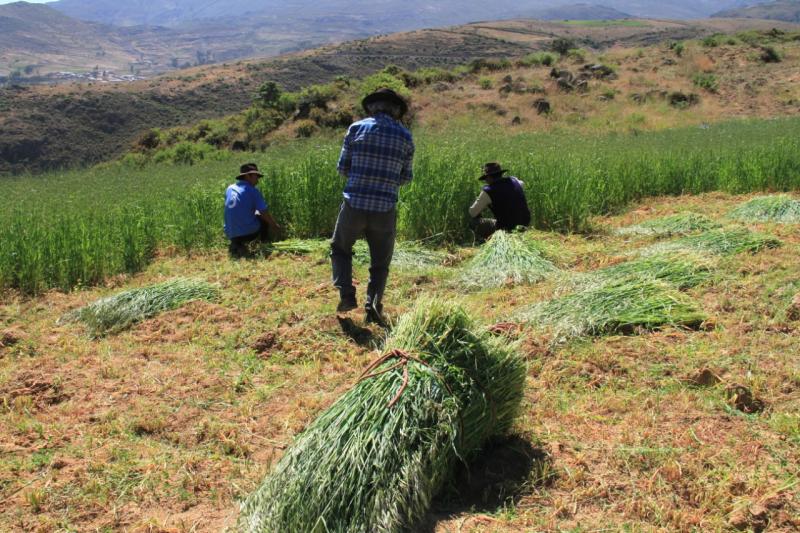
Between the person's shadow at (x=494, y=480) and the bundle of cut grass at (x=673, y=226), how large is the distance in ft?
14.4

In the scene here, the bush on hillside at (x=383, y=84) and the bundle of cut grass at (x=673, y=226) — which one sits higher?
the bush on hillside at (x=383, y=84)

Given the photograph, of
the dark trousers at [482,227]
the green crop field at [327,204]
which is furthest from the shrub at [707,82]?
the dark trousers at [482,227]

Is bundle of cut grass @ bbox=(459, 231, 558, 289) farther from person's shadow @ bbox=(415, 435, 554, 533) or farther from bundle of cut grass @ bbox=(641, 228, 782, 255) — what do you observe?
person's shadow @ bbox=(415, 435, 554, 533)

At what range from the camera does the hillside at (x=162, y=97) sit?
117 ft

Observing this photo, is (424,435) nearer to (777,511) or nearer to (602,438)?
(602,438)

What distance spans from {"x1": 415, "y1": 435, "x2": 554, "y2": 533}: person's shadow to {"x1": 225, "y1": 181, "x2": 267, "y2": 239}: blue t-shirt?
4.31 m

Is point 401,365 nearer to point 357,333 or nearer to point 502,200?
point 357,333

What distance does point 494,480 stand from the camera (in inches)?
104

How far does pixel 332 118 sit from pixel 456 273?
19521 millimetres

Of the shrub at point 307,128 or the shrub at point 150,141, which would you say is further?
the shrub at point 150,141

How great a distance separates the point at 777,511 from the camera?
7.55 feet

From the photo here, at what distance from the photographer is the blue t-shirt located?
642cm

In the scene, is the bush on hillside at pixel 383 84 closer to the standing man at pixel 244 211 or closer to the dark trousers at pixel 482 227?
the dark trousers at pixel 482 227

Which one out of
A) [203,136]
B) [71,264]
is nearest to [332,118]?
[203,136]
